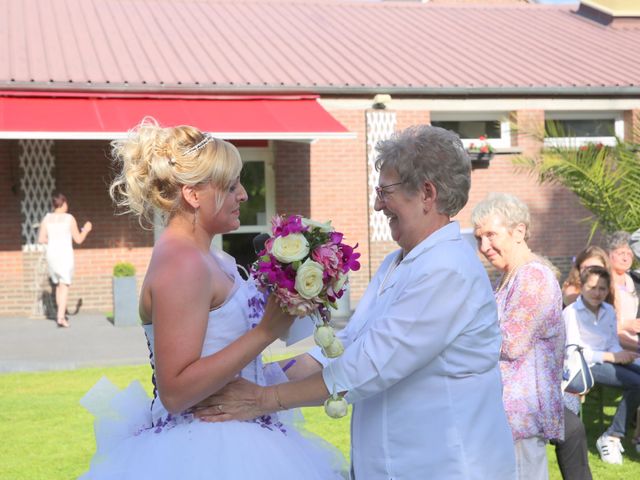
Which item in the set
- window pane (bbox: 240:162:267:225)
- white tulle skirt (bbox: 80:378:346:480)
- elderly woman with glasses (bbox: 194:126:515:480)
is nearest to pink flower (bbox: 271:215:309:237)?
elderly woman with glasses (bbox: 194:126:515:480)

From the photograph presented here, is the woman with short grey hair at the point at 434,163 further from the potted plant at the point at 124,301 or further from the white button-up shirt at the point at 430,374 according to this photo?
the potted plant at the point at 124,301

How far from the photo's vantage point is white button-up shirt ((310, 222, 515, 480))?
266cm

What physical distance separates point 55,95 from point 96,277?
11.0 ft

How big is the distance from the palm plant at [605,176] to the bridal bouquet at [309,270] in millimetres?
8030

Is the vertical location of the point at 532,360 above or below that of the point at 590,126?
below

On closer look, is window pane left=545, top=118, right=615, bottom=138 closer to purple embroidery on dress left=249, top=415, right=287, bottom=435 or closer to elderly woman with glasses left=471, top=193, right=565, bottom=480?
elderly woman with glasses left=471, top=193, right=565, bottom=480

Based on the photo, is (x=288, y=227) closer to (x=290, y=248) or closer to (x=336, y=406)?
(x=290, y=248)

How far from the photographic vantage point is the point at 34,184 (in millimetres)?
15500

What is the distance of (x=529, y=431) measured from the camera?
4148 mm

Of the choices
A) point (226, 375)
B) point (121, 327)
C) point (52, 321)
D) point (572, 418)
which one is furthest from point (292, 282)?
point (52, 321)

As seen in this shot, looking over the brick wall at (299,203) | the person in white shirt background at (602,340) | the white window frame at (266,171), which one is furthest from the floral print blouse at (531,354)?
the white window frame at (266,171)

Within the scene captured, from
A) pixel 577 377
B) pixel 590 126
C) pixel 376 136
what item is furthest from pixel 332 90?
pixel 577 377

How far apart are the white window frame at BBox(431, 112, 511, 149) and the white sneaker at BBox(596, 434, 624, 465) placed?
1160 cm

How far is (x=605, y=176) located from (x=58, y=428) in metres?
7.39
